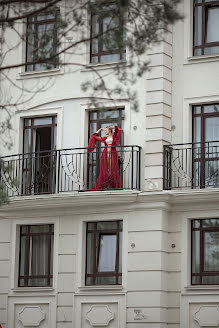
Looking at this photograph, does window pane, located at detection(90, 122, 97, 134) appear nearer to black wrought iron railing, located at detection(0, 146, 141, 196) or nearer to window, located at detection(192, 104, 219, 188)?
black wrought iron railing, located at detection(0, 146, 141, 196)

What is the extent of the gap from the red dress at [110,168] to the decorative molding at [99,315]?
3264mm

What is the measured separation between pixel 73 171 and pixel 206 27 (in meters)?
5.43

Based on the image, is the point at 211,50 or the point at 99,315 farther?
the point at 211,50

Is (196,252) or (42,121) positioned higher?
(42,121)

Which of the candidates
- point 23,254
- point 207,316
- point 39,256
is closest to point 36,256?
point 39,256

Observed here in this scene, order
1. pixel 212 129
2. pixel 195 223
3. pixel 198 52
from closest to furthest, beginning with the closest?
1. pixel 195 223
2. pixel 212 129
3. pixel 198 52

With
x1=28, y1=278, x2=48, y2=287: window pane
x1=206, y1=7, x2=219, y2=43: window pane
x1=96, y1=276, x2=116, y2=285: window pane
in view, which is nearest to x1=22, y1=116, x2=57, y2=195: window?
x1=28, y1=278, x2=48, y2=287: window pane

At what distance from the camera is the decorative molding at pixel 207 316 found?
28797 millimetres

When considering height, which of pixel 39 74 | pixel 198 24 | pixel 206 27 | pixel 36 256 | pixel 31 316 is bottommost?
pixel 31 316

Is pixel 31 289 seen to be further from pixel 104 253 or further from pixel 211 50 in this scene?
pixel 211 50

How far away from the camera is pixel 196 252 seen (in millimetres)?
29797

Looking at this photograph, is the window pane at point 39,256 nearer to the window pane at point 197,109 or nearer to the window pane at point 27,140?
the window pane at point 27,140

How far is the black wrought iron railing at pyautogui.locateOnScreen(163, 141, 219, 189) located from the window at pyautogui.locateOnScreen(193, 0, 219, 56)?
2.66 meters

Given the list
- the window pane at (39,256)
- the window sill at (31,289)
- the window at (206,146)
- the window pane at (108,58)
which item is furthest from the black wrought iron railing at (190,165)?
the window sill at (31,289)
